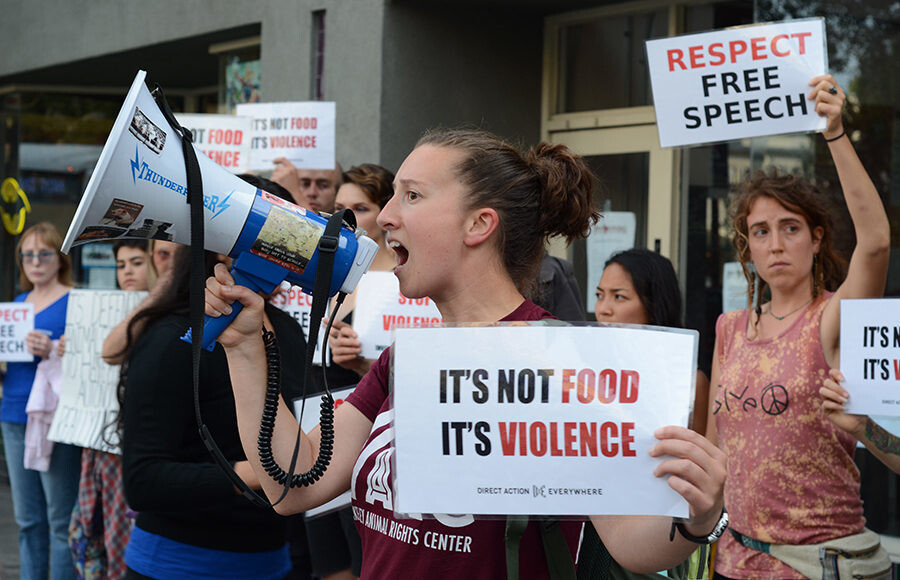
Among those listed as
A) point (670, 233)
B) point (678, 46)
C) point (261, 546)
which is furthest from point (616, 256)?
point (670, 233)

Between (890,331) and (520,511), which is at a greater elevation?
(890,331)

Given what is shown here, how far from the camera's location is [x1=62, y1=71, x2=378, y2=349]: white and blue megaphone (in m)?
2.01

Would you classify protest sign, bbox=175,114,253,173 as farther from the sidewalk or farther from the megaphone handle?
the megaphone handle

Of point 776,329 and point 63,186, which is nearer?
point 776,329

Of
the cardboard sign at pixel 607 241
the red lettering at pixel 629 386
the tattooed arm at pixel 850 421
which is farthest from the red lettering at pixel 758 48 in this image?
the cardboard sign at pixel 607 241

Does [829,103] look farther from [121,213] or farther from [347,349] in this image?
[121,213]

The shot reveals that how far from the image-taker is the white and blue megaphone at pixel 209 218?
6.59 ft

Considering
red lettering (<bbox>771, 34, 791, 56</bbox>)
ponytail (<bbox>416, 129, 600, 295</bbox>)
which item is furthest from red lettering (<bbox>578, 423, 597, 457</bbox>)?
red lettering (<bbox>771, 34, 791, 56</bbox>)

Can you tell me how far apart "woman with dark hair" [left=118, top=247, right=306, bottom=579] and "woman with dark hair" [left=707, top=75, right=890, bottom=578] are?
4.76ft

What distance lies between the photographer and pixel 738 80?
372 cm

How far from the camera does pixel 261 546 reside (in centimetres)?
310

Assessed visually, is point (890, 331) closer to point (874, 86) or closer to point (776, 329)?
point (776, 329)

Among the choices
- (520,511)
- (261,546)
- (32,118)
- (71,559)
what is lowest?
(71,559)

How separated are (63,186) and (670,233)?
766cm
